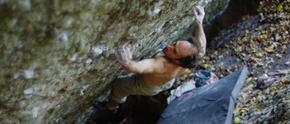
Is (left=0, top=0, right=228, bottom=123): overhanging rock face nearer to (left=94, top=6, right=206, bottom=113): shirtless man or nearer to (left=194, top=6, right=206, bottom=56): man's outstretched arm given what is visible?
(left=94, top=6, right=206, bottom=113): shirtless man

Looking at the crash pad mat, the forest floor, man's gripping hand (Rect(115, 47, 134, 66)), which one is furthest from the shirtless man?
the forest floor

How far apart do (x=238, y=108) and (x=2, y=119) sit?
10.4 feet

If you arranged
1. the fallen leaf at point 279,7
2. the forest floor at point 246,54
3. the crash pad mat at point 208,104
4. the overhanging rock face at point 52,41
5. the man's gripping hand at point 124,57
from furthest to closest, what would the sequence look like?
1. the fallen leaf at point 279,7
2. the forest floor at point 246,54
3. the crash pad mat at point 208,104
4. the man's gripping hand at point 124,57
5. the overhanging rock face at point 52,41

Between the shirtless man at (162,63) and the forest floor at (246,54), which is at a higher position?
the shirtless man at (162,63)

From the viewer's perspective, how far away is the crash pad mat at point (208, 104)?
108 inches

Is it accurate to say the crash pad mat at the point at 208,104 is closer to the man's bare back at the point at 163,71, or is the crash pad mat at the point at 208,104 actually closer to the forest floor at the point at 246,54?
the forest floor at the point at 246,54

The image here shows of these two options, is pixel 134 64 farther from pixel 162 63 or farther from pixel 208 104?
pixel 208 104

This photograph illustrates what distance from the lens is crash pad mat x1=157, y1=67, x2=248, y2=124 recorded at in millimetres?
2754

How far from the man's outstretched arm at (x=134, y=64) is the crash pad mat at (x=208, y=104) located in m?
1.22

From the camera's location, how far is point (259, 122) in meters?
2.66

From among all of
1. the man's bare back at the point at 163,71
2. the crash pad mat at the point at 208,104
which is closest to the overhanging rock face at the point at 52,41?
the man's bare back at the point at 163,71

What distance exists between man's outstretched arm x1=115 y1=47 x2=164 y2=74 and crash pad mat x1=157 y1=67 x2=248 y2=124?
4.01 feet

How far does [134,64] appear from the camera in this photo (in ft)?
6.01

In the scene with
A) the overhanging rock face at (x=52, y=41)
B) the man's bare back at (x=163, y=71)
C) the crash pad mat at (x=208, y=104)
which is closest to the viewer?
the overhanging rock face at (x=52, y=41)
